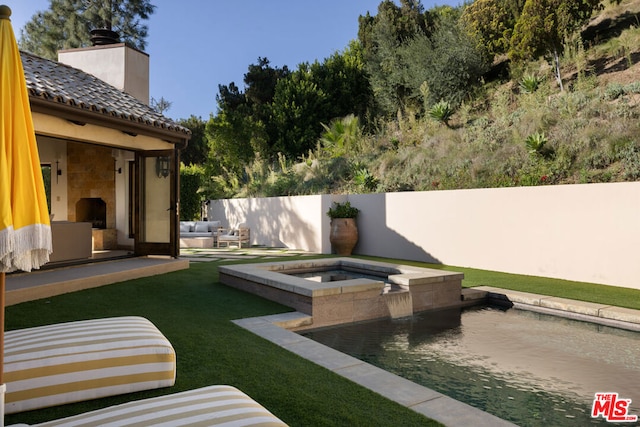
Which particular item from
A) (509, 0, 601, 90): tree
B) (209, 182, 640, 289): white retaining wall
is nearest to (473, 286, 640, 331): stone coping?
(209, 182, 640, 289): white retaining wall

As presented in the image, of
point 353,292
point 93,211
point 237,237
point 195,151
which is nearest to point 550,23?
point 237,237


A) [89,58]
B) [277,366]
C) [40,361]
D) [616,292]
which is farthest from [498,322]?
[89,58]

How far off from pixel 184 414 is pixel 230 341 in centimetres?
235

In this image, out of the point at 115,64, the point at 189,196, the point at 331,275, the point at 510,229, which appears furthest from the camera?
the point at 189,196

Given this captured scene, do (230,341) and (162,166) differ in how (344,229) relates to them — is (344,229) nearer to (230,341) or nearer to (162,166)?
(162,166)

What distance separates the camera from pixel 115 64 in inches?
484

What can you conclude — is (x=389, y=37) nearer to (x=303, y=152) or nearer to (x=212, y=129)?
(x=303, y=152)

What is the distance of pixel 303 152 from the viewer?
89.4 feet

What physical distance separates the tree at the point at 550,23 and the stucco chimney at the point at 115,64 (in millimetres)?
14487

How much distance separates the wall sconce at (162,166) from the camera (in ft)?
33.3

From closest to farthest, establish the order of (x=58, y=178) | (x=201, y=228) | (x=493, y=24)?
(x=58, y=178) < (x=201, y=228) < (x=493, y=24)

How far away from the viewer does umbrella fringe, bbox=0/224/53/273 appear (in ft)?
6.88

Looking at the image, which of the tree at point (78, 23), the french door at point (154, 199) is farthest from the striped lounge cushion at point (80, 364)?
the tree at point (78, 23)

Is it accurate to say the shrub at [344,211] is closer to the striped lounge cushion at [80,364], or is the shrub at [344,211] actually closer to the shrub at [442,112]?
the shrub at [442,112]
